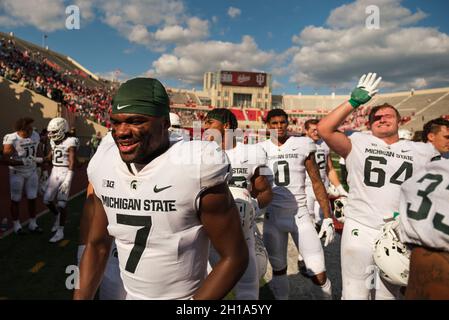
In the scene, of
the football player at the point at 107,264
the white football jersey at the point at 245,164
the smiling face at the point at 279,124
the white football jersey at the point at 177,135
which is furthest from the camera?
the smiling face at the point at 279,124

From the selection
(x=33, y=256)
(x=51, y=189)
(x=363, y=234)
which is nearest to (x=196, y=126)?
(x=363, y=234)

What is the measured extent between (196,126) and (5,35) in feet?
140

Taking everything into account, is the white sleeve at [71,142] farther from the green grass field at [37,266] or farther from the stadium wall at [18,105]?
the stadium wall at [18,105]

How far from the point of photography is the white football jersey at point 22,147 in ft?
19.6

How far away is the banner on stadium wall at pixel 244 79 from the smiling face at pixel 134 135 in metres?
65.4

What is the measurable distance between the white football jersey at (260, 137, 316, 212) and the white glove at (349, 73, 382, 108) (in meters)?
1.31

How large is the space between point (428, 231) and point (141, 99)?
1.48 meters

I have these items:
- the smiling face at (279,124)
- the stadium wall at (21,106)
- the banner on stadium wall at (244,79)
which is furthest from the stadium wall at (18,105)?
the banner on stadium wall at (244,79)

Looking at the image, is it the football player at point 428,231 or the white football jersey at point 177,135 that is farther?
the white football jersey at point 177,135

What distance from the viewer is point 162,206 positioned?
1.58 m

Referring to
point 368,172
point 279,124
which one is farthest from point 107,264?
point 279,124

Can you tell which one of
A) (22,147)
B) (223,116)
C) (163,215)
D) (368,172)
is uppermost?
(223,116)

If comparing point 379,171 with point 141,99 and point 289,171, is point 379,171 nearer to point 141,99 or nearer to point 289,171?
point 289,171
